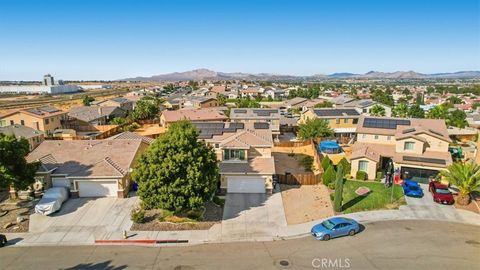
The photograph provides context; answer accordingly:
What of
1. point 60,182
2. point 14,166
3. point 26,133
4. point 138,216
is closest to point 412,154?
point 138,216

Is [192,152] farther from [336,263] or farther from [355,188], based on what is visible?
[355,188]

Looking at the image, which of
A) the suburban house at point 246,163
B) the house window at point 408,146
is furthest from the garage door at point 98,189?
the house window at point 408,146

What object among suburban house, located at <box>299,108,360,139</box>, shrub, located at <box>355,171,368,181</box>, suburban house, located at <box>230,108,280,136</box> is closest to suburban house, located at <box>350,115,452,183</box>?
shrub, located at <box>355,171,368,181</box>

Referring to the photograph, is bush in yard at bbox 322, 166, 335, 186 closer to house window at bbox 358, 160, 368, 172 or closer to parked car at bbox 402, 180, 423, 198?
house window at bbox 358, 160, 368, 172

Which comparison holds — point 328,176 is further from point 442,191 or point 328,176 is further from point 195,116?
point 195,116

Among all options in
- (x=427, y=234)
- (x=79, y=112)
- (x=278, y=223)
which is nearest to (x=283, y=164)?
(x=278, y=223)
